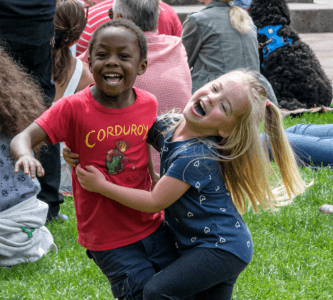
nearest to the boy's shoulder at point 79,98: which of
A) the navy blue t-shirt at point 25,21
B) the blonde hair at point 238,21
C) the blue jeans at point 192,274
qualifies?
the blue jeans at point 192,274

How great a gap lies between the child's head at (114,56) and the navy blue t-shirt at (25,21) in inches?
56.6

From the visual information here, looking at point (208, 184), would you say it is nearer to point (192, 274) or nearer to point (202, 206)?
point (202, 206)

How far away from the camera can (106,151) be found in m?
2.19

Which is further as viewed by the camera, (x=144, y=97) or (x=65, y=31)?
(x=65, y=31)

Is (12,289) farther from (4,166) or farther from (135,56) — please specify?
(135,56)

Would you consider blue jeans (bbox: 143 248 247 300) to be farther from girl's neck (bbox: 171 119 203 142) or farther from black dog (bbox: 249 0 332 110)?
black dog (bbox: 249 0 332 110)

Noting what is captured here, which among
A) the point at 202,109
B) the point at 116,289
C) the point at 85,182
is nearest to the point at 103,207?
the point at 85,182

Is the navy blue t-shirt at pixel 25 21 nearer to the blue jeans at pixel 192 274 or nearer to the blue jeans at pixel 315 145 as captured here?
the blue jeans at pixel 192 274

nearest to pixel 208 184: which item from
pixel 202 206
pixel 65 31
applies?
pixel 202 206

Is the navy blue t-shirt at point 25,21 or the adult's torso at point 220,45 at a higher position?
the navy blue t-shirt at point 25,21

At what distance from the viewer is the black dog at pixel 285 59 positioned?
6996 millimetres

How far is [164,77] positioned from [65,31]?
86 cm

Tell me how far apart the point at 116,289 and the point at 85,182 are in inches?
19.6

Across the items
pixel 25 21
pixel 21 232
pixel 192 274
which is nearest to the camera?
pixel 192 274
